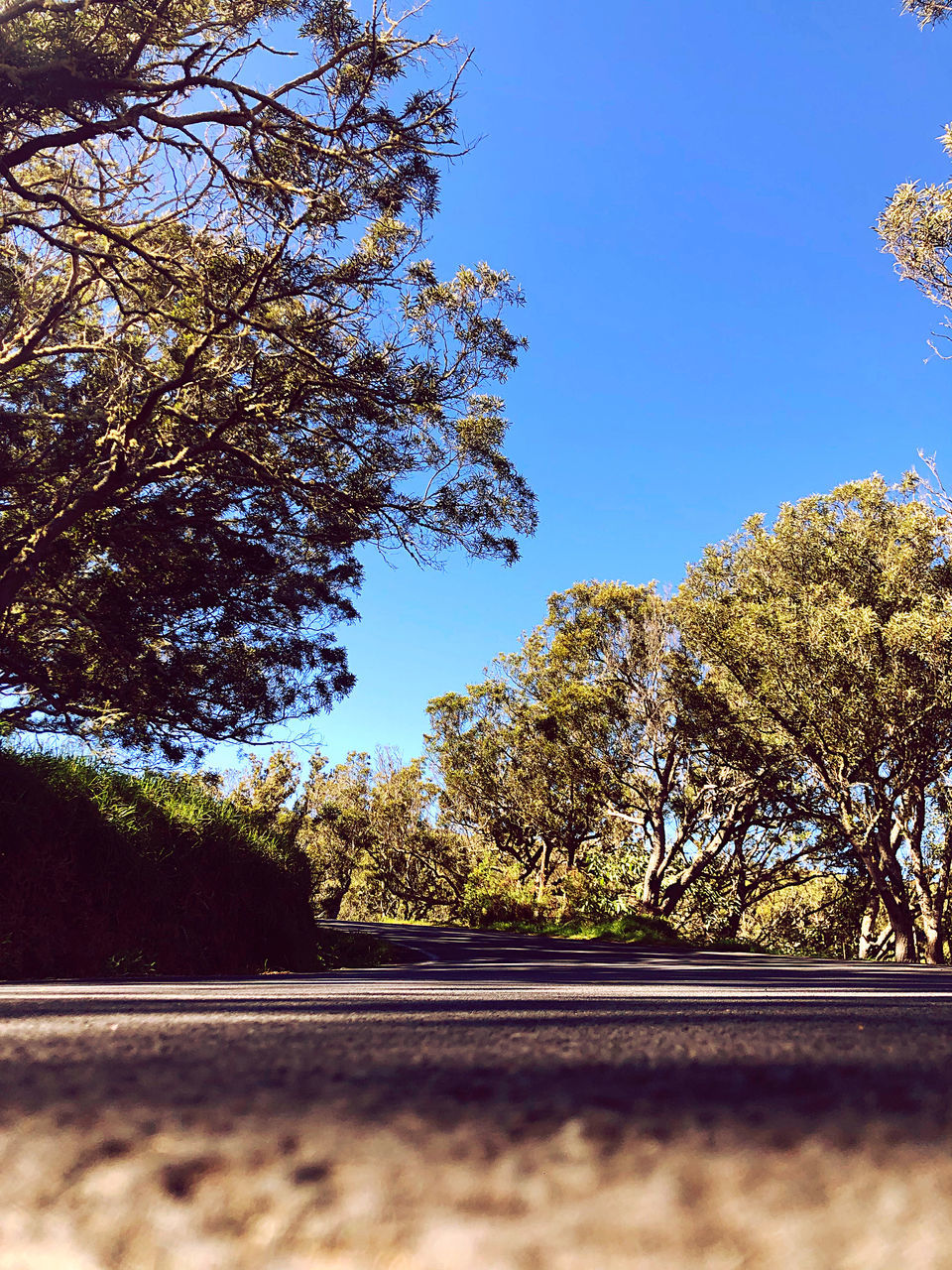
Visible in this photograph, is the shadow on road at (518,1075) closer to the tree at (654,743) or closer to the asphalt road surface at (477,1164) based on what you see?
the asphalt road surface at (477,1164)

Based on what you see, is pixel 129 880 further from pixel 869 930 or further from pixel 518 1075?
pixel 869 930

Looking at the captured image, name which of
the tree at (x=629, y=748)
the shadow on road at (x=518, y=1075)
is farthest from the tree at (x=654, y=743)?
the shadow on road at (x=518, y=1075)

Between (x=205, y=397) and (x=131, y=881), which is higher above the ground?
(x=205, y=397)

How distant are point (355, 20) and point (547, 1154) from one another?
34.9 feet

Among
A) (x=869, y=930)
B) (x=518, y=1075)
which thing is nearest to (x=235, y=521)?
(x=518, y=1075)

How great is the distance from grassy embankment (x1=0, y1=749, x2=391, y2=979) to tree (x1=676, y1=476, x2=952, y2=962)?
10765 mm

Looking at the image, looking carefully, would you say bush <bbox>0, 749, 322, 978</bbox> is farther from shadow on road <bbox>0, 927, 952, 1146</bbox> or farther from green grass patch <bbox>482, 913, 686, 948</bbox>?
green grass patch <bbox>482, 913, 686, 948</bbox>

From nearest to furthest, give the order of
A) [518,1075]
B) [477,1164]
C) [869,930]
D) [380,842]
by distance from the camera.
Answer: [477,1164] < [518,1075] < [869,930] < [380,842]

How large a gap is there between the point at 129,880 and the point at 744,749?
1516cm

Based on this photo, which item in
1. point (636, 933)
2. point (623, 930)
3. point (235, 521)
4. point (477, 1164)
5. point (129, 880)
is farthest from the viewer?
point (623, 930)

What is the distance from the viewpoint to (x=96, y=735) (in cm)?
1148

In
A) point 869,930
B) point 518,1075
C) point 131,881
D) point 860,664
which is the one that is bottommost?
point 869,930

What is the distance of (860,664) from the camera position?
1525cm

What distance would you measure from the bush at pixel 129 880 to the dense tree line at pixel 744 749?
2.07 meters
